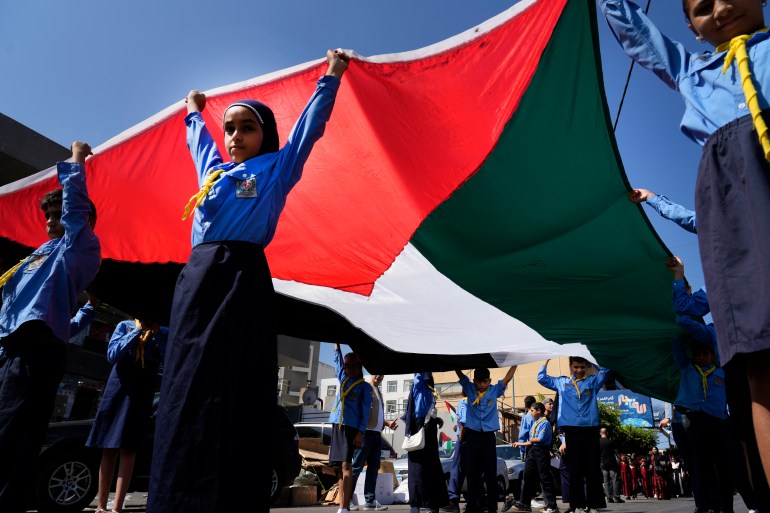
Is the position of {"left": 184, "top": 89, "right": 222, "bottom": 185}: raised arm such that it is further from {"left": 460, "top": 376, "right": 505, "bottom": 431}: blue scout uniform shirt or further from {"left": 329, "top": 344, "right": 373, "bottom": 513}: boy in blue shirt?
{"left": 460, "top": 376, "right": 505, "bottom": 431}: blue scout uniform shirt

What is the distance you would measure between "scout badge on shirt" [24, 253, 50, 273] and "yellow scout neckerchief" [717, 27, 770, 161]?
3038 millimetres

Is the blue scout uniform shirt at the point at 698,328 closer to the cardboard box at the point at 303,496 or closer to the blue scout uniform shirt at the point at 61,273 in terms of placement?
the blue scout uniform shirt at the point at 61,273

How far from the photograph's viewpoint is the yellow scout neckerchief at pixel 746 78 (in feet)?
4.66

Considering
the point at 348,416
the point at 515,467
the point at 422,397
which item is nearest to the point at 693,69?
the point at 348,416

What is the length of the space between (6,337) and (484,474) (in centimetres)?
543

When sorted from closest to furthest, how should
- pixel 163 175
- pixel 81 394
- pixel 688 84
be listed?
pixel 688 84, pixel 163 175, pixel 81 394

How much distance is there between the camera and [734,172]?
1510 mm

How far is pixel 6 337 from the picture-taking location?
8.50 ft

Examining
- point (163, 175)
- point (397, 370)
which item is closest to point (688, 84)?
point (163, 175)

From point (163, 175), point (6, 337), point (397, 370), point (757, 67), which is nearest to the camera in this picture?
point (757, 67)

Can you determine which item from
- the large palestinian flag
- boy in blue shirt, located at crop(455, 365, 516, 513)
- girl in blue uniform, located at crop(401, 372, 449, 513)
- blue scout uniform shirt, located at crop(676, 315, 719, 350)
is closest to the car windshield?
boy in blue shirt, located at crop(455, 365, 516, 513)

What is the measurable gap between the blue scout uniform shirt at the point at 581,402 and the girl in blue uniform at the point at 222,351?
516 centimetres

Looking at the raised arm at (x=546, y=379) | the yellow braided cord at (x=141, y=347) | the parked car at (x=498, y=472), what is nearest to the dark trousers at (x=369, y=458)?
the raised arm at (x=546, y=379)

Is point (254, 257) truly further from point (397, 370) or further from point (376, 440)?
point (376, 440)
